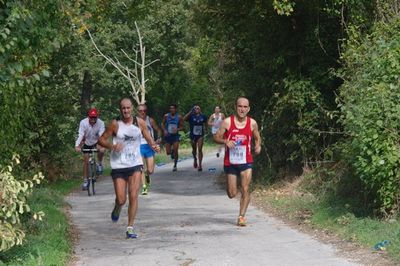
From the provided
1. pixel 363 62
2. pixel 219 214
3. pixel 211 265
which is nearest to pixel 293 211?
pixel 219 214

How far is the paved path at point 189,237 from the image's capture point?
28.8 feet

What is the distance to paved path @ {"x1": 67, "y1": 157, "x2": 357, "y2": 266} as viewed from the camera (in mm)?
8789

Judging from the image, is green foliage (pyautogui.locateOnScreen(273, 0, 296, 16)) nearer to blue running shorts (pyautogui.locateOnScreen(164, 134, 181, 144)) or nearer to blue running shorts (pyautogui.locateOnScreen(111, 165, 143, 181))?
blue running shorts (pyautogui.locateOnScreen(111, 165, 143, 181))

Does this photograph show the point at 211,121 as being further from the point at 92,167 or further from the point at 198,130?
the point at 92,167

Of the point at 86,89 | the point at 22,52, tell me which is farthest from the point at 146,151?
the point at 86,89

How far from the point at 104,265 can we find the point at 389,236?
11.4ft

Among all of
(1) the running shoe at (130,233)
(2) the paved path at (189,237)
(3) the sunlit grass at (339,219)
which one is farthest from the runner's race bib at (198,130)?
(1) the running shoe at (130,233)

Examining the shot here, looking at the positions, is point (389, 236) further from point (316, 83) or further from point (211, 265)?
point (316, 83)

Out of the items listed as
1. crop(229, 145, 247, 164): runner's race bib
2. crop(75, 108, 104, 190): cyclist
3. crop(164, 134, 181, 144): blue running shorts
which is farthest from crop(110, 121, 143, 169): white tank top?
crop(164, 134, 181, 144): blue running shorts

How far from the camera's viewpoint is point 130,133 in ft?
35.4

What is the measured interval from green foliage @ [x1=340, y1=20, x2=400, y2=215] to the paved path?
120 cm

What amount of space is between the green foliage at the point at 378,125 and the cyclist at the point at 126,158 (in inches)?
121

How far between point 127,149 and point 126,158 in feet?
0.44

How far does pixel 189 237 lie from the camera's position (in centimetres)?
1044
